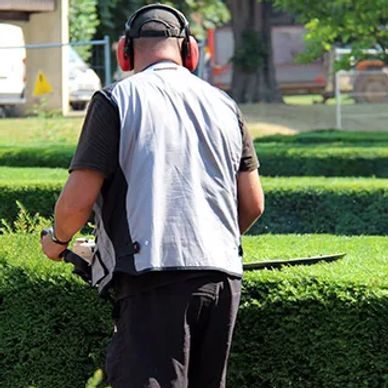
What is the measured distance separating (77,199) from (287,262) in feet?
4.37

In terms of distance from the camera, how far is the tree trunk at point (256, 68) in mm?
30656

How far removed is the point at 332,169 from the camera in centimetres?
1216

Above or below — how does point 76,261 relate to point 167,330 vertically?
above

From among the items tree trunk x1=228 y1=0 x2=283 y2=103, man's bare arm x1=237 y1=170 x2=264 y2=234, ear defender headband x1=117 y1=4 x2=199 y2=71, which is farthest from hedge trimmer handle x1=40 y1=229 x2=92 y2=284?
tree trunk x1=228 y1=0 x2=283 y2=103

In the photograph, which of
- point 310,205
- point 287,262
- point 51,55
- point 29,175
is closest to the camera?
point 287,262

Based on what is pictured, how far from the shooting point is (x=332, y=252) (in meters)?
5.23

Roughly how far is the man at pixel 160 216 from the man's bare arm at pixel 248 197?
14cm

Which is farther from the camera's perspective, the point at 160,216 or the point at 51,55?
the point at 51,55

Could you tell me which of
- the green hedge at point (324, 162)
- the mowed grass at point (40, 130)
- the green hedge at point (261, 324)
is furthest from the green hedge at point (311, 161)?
the green hedge at point (261, 324)

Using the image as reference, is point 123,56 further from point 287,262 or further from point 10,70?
point 10,70

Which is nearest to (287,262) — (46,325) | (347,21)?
(46,325)

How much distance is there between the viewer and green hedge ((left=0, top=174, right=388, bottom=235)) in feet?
29.0

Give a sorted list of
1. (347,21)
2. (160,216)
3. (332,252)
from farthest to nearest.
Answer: (347,21) < (332,252) < (160,216)

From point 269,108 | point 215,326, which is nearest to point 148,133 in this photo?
point 215,326
